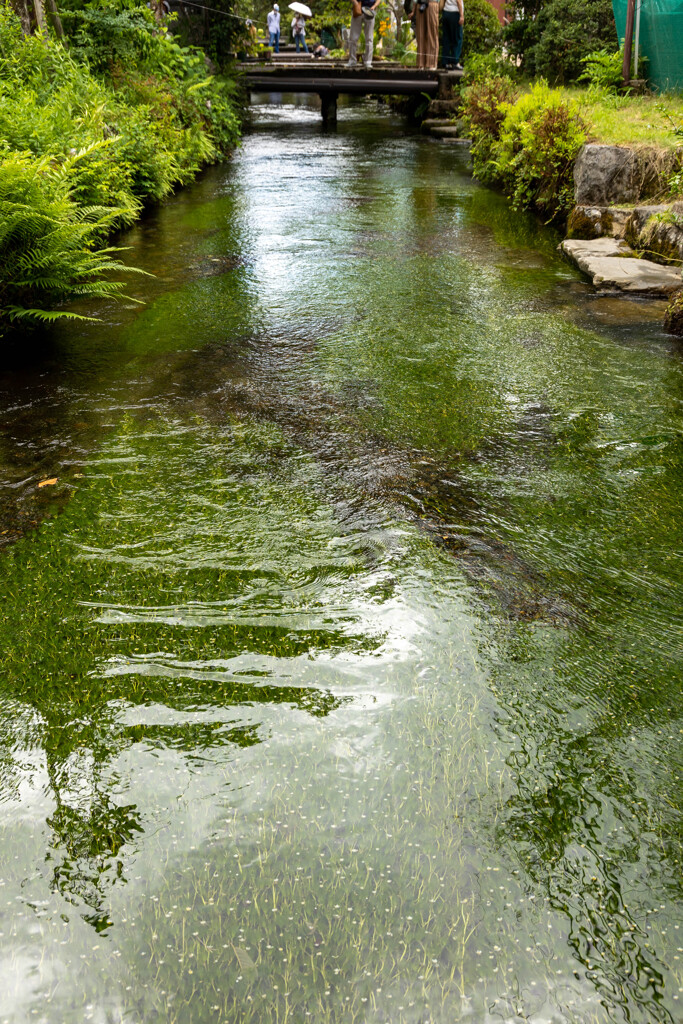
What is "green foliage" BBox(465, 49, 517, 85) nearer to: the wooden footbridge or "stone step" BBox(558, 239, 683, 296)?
the wooden footbridge

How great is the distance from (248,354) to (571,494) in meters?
2.55

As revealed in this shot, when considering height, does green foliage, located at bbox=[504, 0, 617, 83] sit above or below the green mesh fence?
A: above

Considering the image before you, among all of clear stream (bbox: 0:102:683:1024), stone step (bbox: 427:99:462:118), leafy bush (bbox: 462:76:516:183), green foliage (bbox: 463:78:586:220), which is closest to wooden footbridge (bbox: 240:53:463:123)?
stone step (bbox: 427:99:462:118)

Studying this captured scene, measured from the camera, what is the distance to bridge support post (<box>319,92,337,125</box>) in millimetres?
18484

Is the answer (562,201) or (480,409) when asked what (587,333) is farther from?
(562,201)

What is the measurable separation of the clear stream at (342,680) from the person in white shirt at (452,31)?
15198 millimetres

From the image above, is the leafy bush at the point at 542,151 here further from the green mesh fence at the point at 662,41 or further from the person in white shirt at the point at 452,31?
the person in white shirt at the point at 452,31

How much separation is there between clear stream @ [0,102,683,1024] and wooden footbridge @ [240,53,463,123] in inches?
571

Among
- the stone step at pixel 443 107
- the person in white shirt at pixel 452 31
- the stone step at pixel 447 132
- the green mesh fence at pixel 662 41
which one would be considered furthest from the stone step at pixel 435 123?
the green mesh fence at pixel 662 41

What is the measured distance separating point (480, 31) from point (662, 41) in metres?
9.87

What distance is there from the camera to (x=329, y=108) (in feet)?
61.1

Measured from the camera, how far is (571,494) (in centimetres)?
378

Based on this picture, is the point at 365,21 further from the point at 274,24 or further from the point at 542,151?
the point at 274,24

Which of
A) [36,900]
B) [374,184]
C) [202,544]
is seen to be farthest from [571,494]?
[374,184]
